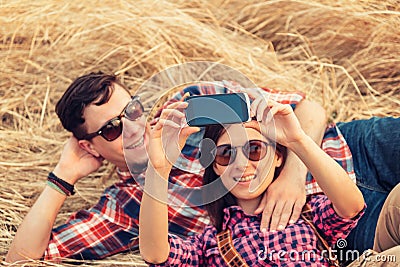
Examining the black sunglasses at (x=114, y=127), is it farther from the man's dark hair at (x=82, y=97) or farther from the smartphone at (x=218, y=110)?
the smartphone at (x=218, y=110)

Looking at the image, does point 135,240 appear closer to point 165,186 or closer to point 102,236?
point 102,236

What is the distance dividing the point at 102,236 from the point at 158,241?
632 millimetres

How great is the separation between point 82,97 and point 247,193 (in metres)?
0.80

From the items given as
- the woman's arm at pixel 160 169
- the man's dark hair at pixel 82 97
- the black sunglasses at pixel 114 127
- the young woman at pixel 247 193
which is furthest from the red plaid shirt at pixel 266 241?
the man's dark hair at pixel 82 97

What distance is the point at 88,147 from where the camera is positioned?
2.99 m

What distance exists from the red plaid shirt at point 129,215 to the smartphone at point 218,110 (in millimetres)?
598

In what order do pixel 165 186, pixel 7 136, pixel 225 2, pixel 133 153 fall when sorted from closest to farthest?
pixel 165 186 < pixel 133 153 < pixel 7 136 < pixel 225 2

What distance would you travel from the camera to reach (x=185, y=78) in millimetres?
3850

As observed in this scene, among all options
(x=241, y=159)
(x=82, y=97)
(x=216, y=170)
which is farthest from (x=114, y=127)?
(x=241, y=159)

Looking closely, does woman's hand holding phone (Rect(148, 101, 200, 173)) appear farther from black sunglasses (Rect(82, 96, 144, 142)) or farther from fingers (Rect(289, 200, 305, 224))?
black sunglasses (Rect(82, 96, 144, 142))

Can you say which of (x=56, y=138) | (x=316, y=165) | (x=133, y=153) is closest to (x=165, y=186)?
(x=316, y=165)

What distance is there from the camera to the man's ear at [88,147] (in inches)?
117

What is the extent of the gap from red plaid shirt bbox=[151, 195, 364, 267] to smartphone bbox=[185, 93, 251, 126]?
39 centimetres

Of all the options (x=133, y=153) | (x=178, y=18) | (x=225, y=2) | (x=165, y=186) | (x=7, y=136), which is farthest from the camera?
(x=225, y=2)
